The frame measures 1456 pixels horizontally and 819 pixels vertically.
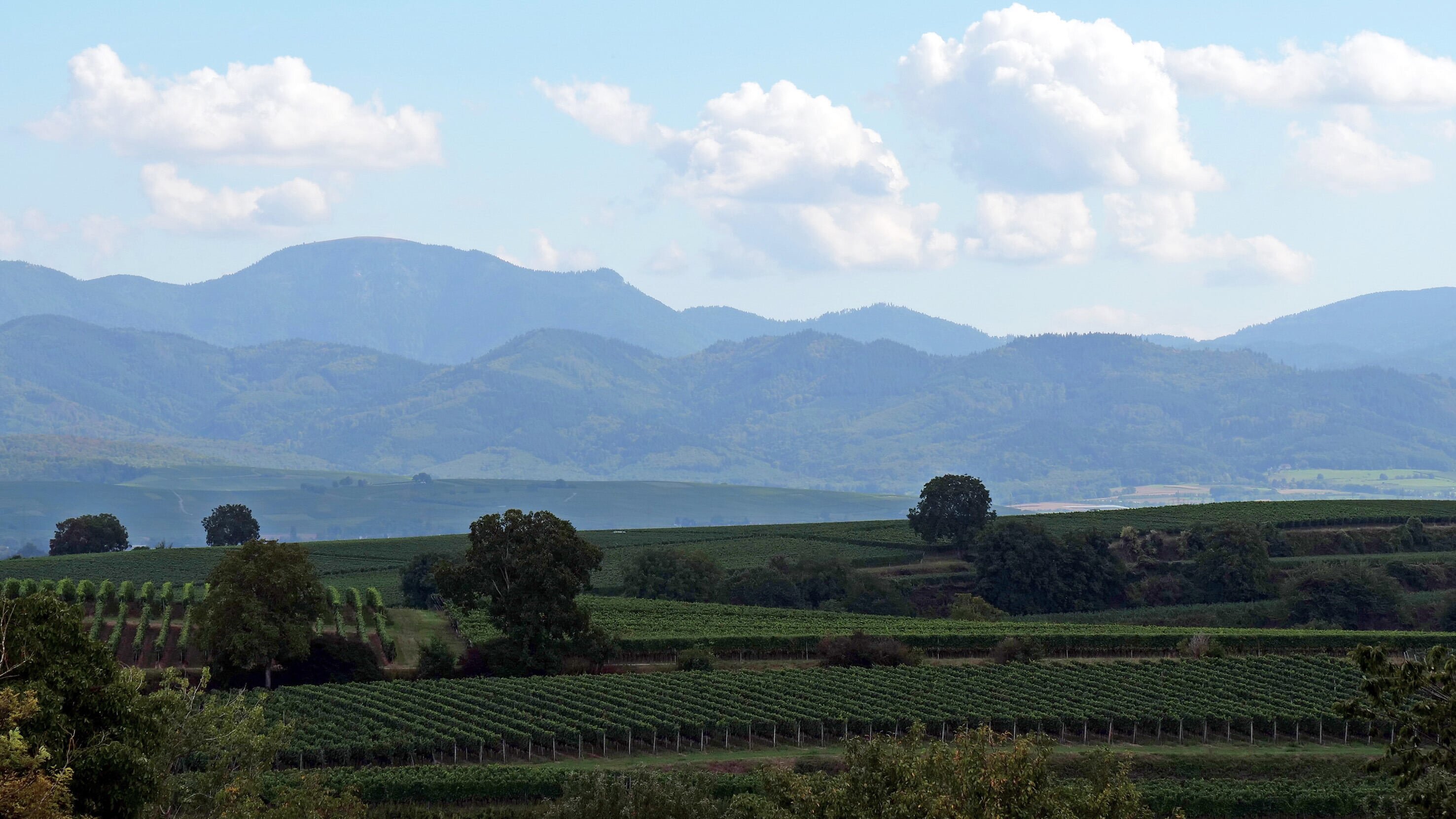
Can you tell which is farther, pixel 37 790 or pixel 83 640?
pixel 83 640

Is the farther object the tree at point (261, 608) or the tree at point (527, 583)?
the tree at point (527, 583)

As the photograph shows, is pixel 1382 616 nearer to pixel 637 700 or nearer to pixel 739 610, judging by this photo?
pixel 739 610

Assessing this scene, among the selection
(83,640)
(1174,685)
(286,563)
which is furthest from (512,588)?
(83,640)

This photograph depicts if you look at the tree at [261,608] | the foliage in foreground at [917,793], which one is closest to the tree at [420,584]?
the tree at [261,608]

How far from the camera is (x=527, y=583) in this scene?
75438mm

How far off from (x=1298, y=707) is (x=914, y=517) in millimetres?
71120

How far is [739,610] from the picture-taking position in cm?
10050

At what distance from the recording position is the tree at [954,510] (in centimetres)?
13400

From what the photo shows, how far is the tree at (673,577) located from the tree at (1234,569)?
42.2 meters

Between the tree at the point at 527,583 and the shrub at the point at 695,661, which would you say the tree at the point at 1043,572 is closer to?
the shrub at the point at 695,661

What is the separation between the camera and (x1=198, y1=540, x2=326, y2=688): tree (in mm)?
69750

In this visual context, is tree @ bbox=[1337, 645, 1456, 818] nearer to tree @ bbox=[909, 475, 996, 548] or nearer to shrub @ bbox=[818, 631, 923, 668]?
shrub @ bbox=[818, 631, 923, 668]

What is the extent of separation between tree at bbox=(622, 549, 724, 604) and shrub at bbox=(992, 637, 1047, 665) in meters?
36.8

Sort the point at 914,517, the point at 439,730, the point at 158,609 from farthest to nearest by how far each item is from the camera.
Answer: the point at 914,517 < the point at 158,609 < the point at 439,730
